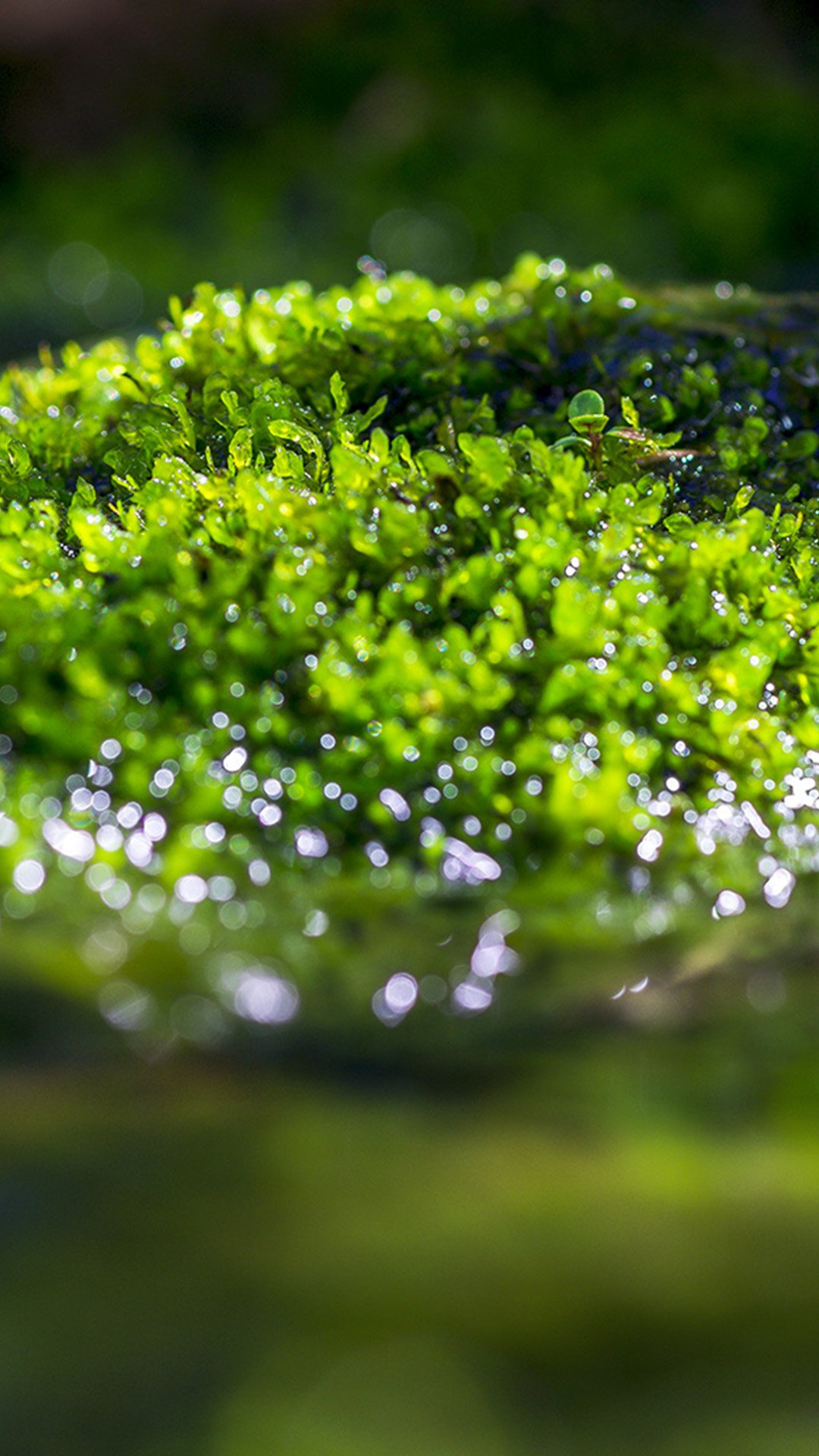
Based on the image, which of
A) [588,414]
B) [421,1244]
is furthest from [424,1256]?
[588,414]

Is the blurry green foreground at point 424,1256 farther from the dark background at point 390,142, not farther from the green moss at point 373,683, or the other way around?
the dark background at point 390,142

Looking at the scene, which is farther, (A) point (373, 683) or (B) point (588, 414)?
(B) point (588, 414)

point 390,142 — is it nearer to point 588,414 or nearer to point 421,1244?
point 588,414

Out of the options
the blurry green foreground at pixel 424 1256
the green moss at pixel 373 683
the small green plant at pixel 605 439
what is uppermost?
the small green plant at pixel 605 439

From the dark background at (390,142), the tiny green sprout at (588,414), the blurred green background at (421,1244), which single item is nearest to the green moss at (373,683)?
the tiny green sprout at (588,414)

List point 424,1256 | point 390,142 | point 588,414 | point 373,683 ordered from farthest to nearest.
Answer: point 390,142
point 588,414
point 373,683
point 424,1256
